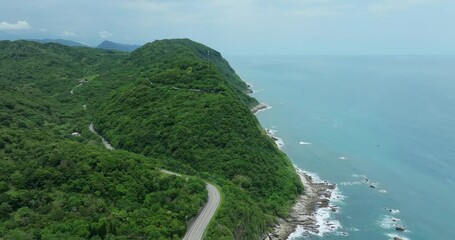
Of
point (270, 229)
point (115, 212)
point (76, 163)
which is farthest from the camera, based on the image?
point (270, 229)

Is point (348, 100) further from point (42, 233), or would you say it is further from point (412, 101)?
point (42, 233)

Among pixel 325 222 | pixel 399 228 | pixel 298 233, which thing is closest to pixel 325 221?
pixel 325 222

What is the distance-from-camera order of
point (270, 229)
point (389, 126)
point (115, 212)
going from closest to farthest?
point (115, 212), point (270, 229), point (389, 126)

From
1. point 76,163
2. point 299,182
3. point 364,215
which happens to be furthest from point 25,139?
point 364,215

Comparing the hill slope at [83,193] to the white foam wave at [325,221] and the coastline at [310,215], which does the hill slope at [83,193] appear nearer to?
the coastline at [310,215]

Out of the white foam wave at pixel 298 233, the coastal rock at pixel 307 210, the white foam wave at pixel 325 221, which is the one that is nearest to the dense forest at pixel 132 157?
the coastal rock at pixel 307 210

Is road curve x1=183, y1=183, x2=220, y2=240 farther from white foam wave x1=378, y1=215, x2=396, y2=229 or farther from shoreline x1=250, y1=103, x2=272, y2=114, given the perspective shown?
shoreline x1=250, y1=103, x2=272, y2=114

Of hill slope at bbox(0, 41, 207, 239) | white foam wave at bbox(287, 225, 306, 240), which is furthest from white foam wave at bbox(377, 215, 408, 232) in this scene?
hill slope at bbox(0, 41, 207, 239)
